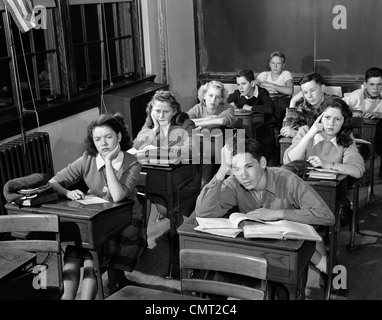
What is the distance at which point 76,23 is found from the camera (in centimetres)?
544

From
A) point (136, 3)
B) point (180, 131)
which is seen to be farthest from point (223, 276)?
point (136, 3)

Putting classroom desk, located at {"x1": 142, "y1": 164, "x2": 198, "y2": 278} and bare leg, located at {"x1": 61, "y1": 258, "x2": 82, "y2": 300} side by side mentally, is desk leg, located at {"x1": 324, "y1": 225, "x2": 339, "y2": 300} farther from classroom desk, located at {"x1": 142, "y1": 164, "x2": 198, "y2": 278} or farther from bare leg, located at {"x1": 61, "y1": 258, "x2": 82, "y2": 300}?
bare leg, located at {"x1": 61, "y1": 258, "x2": 82, "y2": 300}

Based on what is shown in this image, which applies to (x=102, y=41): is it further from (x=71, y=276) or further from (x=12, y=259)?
(x=12, y=259)

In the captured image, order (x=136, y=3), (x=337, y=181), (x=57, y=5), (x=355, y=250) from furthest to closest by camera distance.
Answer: (x=136, y=3) → (x=57, y=5) → (x=355, y=250) → (x=337, y=181)

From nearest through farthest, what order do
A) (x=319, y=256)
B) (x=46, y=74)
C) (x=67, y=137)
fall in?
(x=319, y=256)
(x=46, y=74)
(x=67, y=137)

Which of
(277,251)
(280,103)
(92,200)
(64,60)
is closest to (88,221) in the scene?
(92,200)

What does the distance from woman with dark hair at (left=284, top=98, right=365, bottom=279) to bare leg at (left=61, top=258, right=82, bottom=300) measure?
4.73 ft

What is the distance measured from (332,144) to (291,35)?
3.61 meters

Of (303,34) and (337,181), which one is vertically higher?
(303,34)

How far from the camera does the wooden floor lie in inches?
133

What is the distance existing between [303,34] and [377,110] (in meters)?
1.85
